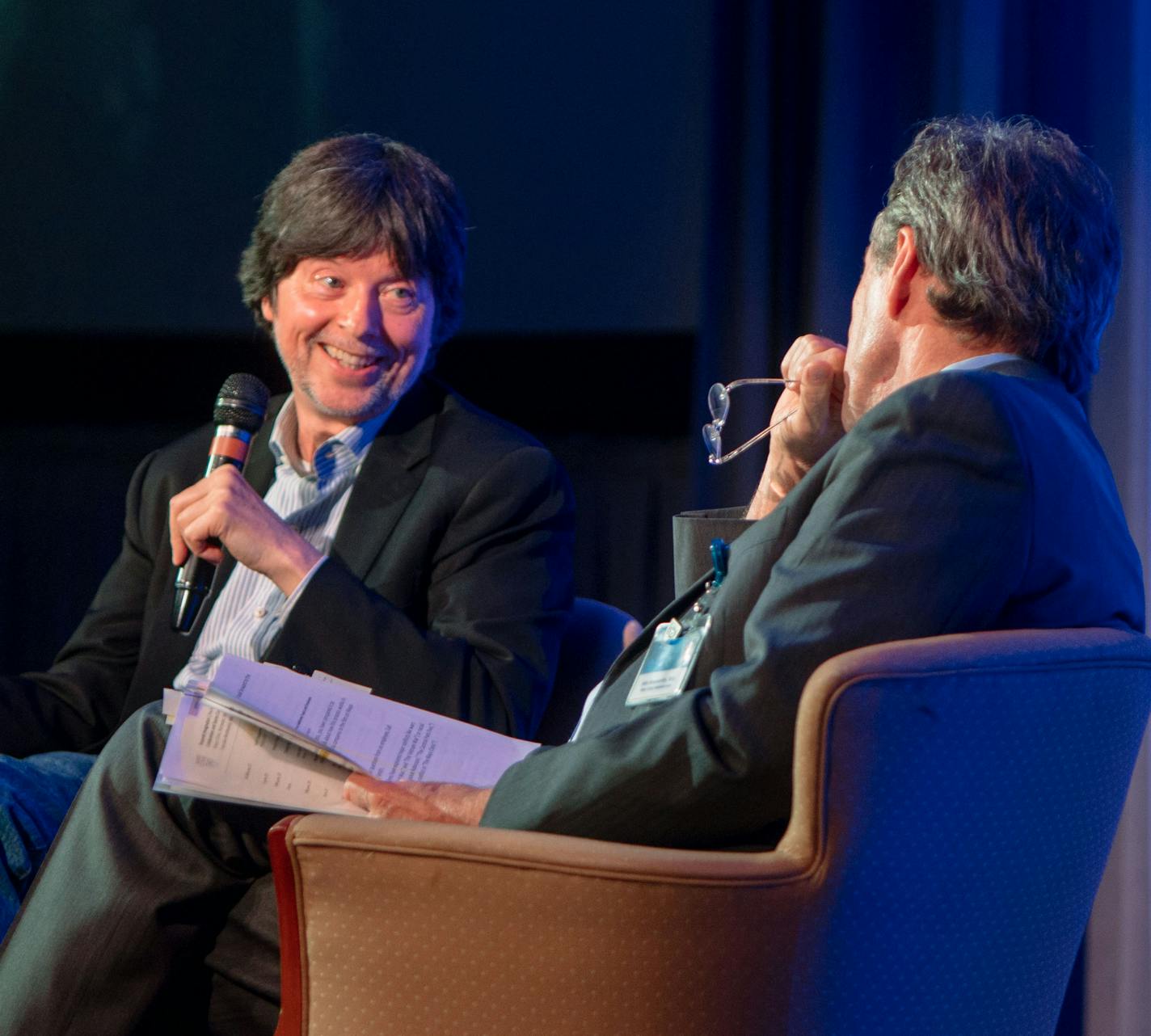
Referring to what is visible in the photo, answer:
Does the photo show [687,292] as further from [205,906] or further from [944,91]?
[205,906]

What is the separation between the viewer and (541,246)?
335cm

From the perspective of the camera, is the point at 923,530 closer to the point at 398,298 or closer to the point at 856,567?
the point at 856,567

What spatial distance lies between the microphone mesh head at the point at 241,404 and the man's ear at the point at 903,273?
2.93 ft

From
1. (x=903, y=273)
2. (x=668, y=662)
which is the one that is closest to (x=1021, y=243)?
(x=903, y=273)

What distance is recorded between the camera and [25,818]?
1708 millimetres

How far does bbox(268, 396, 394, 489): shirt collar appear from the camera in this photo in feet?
6.91

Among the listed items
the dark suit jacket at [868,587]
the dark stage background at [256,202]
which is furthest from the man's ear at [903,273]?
the dark stage background at [256,202]

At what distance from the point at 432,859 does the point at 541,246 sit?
2.47 meters

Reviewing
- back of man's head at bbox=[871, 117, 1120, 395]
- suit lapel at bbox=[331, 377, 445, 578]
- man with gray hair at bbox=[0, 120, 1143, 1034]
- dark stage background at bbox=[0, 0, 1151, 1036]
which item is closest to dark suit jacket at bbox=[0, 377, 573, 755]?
suit lapel at bbox=[331, 377, 445, 578]

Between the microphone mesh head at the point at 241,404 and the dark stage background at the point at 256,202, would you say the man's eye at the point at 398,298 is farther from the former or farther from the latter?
the dark stage background at the point at 256,202

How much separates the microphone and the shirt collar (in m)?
0.21

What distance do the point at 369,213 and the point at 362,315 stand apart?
6.1 inches

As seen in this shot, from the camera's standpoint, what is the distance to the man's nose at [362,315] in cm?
209

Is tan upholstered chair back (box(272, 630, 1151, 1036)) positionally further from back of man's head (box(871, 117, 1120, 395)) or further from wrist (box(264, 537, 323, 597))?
wrist (box(264, 537, 323, 597))
